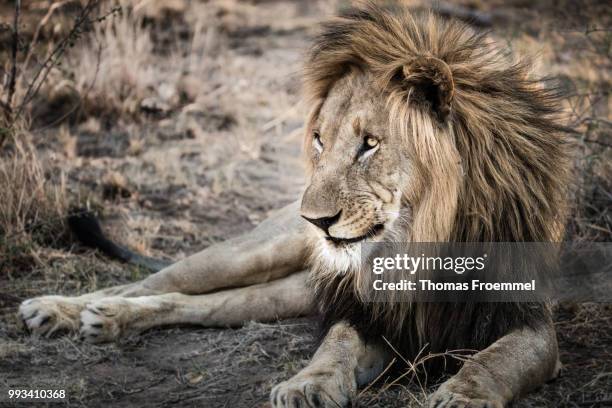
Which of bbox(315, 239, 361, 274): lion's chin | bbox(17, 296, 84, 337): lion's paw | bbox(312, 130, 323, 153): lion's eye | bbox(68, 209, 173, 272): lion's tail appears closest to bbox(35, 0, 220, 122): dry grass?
bbox(68, 209, 173, 272): lion's tail

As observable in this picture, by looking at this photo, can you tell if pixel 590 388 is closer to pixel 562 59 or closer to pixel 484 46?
pixel 484 46

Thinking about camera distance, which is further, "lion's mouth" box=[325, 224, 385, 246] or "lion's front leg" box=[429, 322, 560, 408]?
"lion's mouth" box=[325, 224, 385, 246]

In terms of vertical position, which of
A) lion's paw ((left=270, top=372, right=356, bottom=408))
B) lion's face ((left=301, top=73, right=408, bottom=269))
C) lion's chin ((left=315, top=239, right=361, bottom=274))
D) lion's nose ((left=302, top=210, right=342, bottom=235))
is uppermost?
lion's face ((left=301, top=73, right=408, bottom=269))

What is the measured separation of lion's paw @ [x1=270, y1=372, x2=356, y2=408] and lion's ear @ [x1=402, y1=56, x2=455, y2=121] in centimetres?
102

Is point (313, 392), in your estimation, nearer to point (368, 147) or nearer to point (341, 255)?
point (341, 255)

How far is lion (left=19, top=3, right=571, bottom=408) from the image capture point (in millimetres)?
3148

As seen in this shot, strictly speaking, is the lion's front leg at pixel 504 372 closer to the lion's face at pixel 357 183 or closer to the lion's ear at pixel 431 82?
the lion's face at pixel 357 183

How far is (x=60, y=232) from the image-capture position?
5145 mm

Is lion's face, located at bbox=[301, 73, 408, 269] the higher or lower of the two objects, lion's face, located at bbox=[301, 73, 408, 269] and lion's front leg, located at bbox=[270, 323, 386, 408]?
the higher

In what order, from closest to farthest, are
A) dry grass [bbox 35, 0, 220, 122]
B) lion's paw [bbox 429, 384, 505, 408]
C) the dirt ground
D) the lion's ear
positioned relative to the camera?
lion's paw [bbox 429, 384, 505, 408], the lion's ear, the dirt ground, dry grass [bbox 35, 0, 220, 122]

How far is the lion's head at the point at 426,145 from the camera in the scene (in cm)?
317

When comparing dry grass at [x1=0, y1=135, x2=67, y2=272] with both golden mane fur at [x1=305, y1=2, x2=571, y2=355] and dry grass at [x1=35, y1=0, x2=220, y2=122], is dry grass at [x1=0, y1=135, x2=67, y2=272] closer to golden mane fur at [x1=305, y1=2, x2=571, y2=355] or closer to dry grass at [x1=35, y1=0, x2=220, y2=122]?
dry grass at [x1=35, y1=0, x2=220, y2=122]

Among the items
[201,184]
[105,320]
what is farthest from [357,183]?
[201,184]

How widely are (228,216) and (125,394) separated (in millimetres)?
2491
